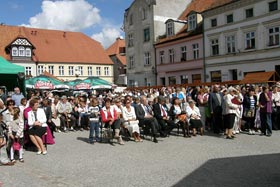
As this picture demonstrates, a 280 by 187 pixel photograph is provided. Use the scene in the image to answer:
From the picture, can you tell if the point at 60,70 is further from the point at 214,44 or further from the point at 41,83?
the point at 41,83

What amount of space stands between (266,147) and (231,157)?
1829 mm

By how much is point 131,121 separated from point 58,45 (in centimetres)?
4800

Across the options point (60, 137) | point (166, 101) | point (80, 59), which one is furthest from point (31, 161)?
A: point (80, 59)

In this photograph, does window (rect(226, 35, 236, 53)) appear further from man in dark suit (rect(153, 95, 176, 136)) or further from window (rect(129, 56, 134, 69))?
man in dark suit (rect(153, 95, 176, 136))

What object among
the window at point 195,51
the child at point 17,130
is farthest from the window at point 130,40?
the child at point 17,130

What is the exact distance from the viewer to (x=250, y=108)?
13148 mm

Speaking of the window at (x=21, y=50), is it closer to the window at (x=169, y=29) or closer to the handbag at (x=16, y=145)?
the window at (x=169, y=29)

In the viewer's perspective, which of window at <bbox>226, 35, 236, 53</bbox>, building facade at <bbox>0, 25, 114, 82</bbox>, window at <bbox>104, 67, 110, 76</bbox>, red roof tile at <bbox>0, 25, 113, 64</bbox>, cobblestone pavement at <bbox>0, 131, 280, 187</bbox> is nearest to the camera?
cobblestone pavement at <bbox>0, 131, 280, 187</bbox>

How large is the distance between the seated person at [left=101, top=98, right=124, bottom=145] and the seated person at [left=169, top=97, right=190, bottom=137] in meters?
2.51

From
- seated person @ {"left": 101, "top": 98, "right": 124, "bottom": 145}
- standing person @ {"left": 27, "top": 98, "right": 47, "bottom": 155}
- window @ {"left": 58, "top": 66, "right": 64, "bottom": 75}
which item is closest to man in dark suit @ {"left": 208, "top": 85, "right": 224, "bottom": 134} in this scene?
seated person @ {"left": 101, "top": 98, "right": 124, "bottom": 145}

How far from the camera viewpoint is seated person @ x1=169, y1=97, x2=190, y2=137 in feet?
42.4

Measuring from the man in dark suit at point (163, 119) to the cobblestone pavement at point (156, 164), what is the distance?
3.57 ft

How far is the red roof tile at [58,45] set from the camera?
52.5 metres

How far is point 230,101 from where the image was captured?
11891 mm
